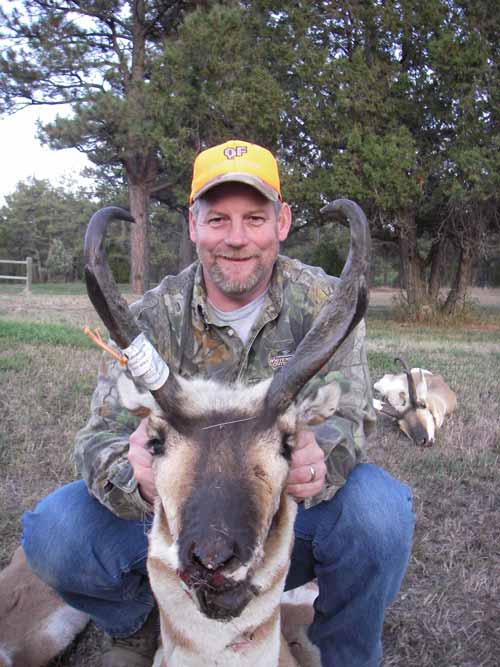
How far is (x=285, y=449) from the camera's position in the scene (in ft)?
9.45

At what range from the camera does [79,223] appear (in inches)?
2244

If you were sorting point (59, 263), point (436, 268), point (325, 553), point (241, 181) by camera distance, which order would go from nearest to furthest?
point (325, 553) < point (241, 181) < point (436, 268) < point (59, 263)

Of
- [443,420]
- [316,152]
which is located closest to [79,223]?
[316,152]

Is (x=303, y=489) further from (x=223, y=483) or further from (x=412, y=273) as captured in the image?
(x=412, y=273)

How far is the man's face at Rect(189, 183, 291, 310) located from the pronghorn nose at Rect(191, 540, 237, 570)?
6.29ft

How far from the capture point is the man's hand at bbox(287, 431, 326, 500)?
2912 mm

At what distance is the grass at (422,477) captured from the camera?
13.2 ft

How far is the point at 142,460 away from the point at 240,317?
136 centimetres

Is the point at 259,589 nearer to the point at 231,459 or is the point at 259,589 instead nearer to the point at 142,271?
the point at 231,459

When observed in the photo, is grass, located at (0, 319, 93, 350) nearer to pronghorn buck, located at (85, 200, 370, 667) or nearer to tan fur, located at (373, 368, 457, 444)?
tan fur, located at (373, 368, 457, 444)

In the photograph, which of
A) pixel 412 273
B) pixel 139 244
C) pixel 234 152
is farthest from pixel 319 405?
pixel 139 244

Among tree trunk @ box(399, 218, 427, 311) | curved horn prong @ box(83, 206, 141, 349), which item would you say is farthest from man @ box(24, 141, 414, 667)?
tree trunk @ box(399, 218, 427, 311)

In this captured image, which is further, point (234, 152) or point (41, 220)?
point (41, 220)

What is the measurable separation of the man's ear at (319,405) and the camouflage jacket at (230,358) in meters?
0.22
